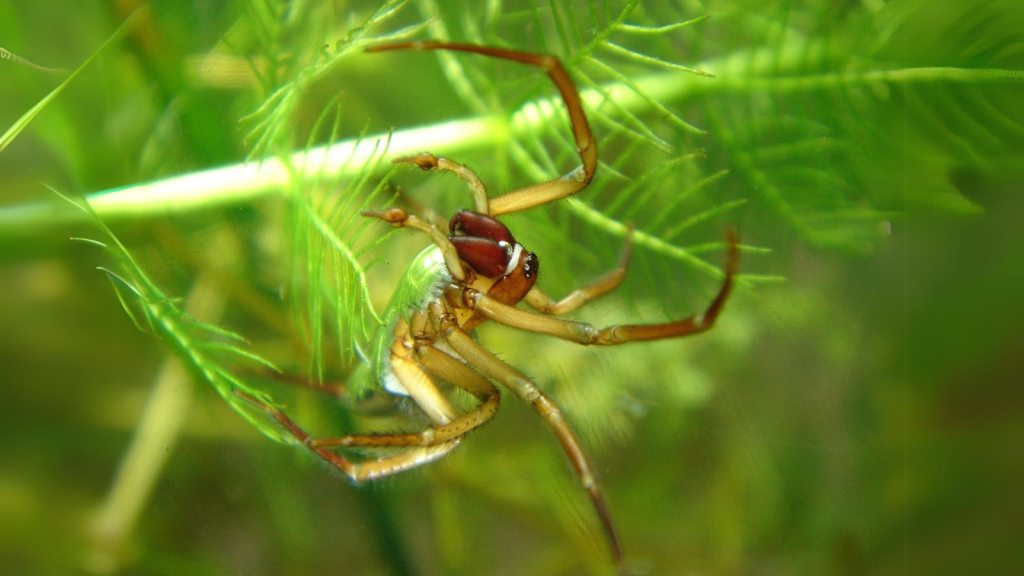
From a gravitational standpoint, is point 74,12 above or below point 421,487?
above

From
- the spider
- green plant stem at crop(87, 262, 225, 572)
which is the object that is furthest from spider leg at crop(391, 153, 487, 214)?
green plant stem at crop(87, 262, 225, 572)

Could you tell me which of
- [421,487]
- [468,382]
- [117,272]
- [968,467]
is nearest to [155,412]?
[117,272]

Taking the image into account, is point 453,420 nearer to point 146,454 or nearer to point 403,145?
point 403,145

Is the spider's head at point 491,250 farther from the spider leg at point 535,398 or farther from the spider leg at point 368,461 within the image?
the spider leg at point 368,461

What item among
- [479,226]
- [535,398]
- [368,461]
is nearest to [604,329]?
[535,398]

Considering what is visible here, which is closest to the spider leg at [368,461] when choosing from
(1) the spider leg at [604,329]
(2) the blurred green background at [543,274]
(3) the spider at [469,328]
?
(3) the spider at [469,328]

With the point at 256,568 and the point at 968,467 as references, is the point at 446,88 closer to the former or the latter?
the point at 256,568
